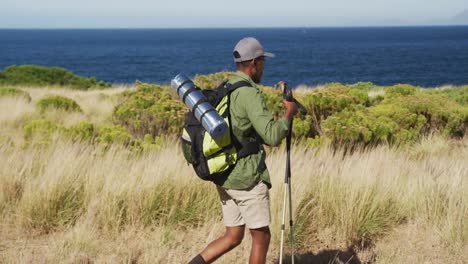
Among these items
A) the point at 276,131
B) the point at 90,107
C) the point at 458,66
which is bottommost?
the point at 458,66

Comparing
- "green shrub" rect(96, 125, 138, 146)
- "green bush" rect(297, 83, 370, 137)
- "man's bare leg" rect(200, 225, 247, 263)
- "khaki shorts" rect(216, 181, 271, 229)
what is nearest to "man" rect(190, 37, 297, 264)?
"khaki shorts" rect(216, 181, 271, 229)

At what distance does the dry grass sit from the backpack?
1.46 meters

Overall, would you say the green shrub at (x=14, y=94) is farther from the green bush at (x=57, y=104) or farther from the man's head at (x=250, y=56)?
the man's head at (x=250, y=56)

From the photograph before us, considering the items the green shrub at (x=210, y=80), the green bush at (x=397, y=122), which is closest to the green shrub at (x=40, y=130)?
the green bush at (x=397, y=122)

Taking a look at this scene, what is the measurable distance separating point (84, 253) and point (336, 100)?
7297mm

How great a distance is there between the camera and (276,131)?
3.43m

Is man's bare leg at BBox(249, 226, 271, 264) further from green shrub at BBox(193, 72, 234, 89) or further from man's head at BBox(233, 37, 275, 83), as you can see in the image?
green shrub at BBox(193, 72, 234, 89)

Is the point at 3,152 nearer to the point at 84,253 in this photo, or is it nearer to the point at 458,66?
the point at 84,253

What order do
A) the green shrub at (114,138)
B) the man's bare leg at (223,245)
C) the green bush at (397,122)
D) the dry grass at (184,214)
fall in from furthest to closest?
the green bush at (397,122)
the green shrub at (114,138)
the dry grass at (184,214)
the man's bare leg at (223,245)

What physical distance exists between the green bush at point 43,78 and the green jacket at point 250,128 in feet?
89.5

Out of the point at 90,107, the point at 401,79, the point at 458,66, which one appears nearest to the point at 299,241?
the point at 90,107

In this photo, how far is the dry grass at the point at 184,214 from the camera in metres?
5.12

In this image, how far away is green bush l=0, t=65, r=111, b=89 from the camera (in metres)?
30.3

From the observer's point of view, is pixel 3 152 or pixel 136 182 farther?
pixel 3 152
